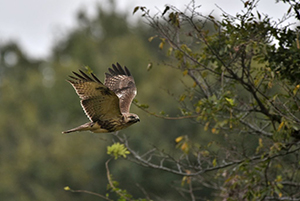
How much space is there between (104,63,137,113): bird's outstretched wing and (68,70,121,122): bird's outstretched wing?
95 centimetres

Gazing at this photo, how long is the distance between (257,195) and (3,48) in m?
62.7

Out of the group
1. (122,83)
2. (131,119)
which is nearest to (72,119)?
(122,83)

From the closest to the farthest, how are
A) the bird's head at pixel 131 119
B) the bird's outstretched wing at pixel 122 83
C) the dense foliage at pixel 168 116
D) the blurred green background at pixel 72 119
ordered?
1. the dense foliage at pixel 168 116
2. the bird's head at pixel 131 119
3. the bird's outstretched wing at pixel 122 83
4. the blurred green background at pixel 72 119

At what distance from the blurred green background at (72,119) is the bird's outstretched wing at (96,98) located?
11536 mm

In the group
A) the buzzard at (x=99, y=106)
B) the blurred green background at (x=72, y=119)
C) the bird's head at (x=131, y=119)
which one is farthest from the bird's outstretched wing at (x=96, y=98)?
the blurred green background at (x=72, y=119)

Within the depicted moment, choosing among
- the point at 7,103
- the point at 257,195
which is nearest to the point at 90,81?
the point at 257,195

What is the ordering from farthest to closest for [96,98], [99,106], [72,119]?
[72,119] → [99,106] → [96,98]

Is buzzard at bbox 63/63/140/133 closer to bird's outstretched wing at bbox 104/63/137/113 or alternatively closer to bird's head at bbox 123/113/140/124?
bird's head at bbox 123/113/140/124

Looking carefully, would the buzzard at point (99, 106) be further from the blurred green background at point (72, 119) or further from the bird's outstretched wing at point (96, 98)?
the blurred green background at point (72, 119)

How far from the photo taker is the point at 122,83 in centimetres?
1009

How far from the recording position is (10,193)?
4184 cm

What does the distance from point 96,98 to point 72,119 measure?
4001 cm

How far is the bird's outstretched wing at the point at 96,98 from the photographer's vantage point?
26.8 ft

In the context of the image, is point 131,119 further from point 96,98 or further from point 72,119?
point 72,119
